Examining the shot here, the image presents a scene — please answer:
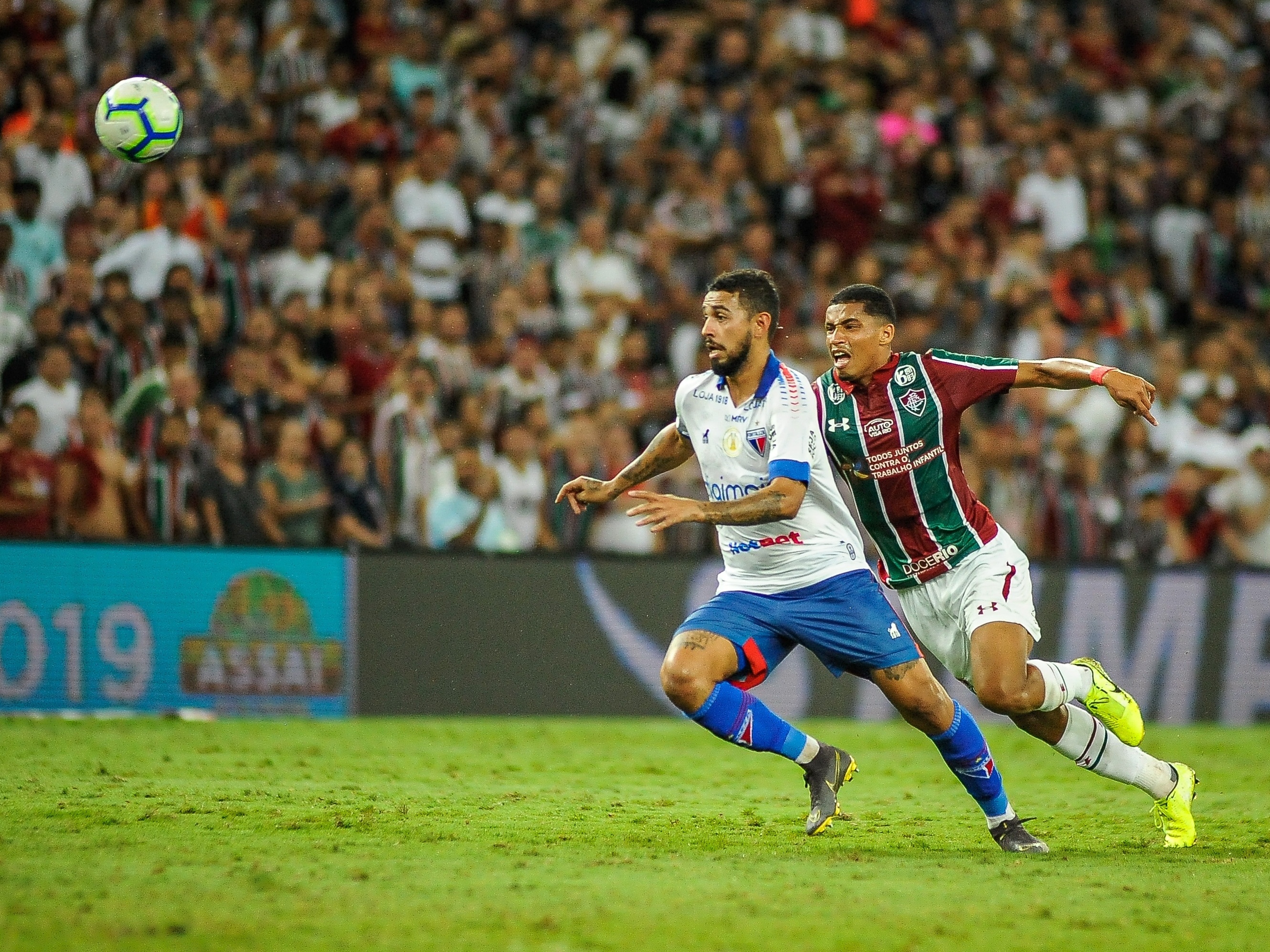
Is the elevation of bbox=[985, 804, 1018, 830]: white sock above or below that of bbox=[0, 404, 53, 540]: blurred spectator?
below

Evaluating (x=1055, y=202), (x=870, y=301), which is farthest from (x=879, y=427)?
(x=1055, y=202)

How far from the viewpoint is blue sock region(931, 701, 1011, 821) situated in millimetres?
7355

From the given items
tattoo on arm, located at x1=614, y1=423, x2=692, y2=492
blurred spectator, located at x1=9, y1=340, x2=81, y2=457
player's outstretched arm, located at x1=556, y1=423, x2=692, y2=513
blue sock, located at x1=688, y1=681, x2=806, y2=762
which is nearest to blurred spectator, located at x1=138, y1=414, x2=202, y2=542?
blurred spectator, located at x1=9, y1=340, x2=81, y2=457

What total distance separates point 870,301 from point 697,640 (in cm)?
186

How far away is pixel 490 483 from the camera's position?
1430 cm

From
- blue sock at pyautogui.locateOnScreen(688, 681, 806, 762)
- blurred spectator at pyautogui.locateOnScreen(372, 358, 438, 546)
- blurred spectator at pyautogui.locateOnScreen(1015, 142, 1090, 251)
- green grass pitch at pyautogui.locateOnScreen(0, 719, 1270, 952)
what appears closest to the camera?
green grass pitch at pyautogui.locateOnScreen(0, 719, 1270, 952)

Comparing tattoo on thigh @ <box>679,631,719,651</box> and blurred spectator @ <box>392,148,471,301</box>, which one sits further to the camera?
blurred spectator @ <box>392,148,471,301</box>

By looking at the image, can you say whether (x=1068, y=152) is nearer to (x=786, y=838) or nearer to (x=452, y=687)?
(x=452, y=687)

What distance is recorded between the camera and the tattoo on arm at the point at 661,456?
802 centimetres

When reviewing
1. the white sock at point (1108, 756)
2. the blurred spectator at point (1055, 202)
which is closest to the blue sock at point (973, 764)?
the white sock at point (1108, 756)

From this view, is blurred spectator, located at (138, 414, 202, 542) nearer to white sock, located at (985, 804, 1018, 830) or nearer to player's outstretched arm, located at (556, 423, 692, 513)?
player's outstretched arm, located at (556, 423, 692, 513)

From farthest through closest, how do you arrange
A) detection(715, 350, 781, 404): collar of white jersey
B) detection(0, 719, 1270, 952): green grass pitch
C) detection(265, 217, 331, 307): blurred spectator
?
detection(265, 217, 331, 307): blurred spectator → detection(715, 350, 781, 404): collar of white jersey → detection(0, 719, 1270, 952): green grass pitch

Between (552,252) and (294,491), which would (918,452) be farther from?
(552,252)

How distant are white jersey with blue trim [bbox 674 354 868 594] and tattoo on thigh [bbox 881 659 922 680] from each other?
53cm
